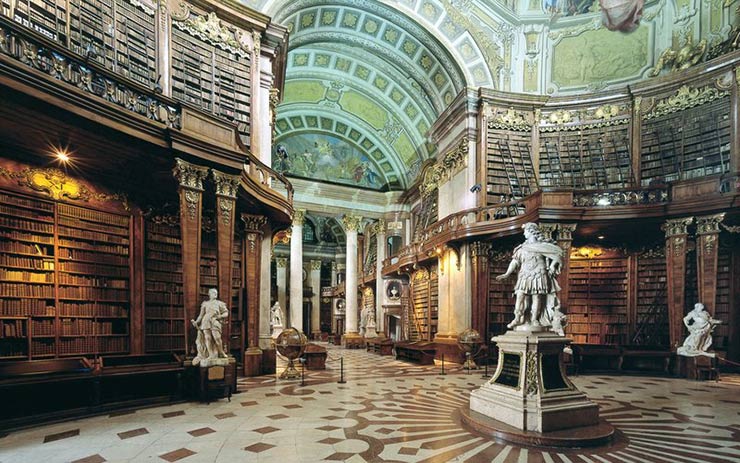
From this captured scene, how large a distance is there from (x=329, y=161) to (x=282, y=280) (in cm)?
918

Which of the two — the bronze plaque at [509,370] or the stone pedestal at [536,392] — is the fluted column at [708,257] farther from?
the bronze plaque at [509,370]

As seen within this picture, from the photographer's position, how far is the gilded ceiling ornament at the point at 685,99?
33.6 feet

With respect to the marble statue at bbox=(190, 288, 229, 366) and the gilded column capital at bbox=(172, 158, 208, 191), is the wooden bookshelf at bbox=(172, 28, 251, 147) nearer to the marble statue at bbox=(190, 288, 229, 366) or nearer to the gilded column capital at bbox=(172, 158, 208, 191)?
the gilded column capital at bbox=(172, 158, 208, 191)

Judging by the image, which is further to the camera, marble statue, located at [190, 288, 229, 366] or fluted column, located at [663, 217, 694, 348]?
fluted column, located at [663, 217, 694, 348]

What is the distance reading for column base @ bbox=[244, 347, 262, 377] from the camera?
28.8ft

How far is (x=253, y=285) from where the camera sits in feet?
29.9

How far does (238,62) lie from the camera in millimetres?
9109

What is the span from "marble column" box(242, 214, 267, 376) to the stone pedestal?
18.2 feet

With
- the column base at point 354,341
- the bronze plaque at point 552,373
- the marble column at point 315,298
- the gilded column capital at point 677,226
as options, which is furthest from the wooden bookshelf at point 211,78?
the marble column at point 315,298

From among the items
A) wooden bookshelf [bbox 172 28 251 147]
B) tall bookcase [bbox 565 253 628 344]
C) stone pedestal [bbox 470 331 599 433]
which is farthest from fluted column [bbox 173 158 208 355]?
tall bookcase [bbox 565 253 628 344]

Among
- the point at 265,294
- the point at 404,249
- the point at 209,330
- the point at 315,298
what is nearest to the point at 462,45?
the point at 404,249

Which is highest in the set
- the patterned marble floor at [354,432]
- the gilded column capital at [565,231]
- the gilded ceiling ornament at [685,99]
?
the gilded ceiling ornament at [685,99]

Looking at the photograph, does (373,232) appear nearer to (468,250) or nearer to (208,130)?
(468,250)

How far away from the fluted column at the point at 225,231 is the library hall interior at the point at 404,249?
53 mm
